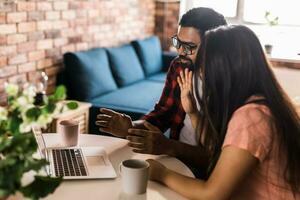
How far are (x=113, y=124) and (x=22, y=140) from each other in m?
0.85

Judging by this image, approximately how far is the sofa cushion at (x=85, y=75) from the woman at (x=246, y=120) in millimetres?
2088

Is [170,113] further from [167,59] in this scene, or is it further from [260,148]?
[167,59]

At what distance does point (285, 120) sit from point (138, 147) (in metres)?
0.49

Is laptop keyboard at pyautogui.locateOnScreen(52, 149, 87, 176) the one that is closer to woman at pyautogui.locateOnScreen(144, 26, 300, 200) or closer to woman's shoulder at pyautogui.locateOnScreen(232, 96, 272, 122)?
woman at pyautogui.locateOnScreen(144, 26, 300, 200)

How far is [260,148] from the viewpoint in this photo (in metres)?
1.10

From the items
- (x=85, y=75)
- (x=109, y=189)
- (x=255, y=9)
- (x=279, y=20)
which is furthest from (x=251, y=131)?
(x=255, y=9)

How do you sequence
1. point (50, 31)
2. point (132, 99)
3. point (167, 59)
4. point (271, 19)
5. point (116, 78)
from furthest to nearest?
point (167, 59) < point (271, 19) < point (116, 78) < point (132, 99) < point (50, 31)

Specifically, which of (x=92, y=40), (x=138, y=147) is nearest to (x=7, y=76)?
(x=92, y=40)

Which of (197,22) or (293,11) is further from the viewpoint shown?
(293,11)

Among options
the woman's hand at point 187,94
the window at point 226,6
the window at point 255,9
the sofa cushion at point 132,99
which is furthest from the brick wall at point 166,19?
the woman's hand at point 187,94

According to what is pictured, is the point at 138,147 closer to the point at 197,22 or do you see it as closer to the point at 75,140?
the point at 75,140

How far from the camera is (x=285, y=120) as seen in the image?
3.77ft

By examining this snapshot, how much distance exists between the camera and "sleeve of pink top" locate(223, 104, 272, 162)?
1.09 meters

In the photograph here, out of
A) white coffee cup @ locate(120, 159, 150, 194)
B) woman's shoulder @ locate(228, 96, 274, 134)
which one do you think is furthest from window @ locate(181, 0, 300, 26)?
white coffee cup @ locate(120, 159, 150, 194)
